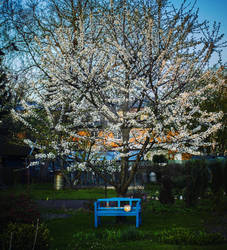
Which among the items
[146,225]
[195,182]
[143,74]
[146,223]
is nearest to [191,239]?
[146,225]

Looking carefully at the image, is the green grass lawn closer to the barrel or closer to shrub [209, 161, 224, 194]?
shrub [209, 161, 224, 194]

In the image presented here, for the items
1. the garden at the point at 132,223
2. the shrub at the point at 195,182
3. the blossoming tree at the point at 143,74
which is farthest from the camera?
the shrub at the point at 195,182

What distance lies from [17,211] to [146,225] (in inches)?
132

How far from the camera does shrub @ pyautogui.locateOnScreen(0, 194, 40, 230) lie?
20.6 feet

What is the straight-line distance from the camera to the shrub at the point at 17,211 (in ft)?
20.6

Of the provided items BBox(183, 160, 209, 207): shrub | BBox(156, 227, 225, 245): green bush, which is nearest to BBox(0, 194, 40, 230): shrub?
BBox(156, 227, 225, 245): green bush

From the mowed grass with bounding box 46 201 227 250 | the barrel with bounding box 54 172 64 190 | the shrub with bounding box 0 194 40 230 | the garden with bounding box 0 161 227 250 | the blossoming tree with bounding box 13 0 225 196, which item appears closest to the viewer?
the garden with bounding box 0 161 227 250

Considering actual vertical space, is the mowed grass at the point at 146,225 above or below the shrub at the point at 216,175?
below

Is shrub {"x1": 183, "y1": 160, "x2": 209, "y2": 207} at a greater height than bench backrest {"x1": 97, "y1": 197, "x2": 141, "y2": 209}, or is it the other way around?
shrub {"x1": 183, "y1": 160, "x2": 209, "y2": 207}

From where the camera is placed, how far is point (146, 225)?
828 centimetres

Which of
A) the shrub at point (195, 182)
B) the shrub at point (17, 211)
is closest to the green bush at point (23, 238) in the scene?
the shrub at point (17, 211)

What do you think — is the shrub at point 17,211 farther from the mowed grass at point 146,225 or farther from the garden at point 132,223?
the mowed grass at point 146,225

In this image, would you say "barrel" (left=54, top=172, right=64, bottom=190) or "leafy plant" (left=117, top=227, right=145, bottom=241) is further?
"barrel" (left=54, top=172, right=64, bottom=190)

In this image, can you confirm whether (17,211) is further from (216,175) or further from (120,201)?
(216,175)
